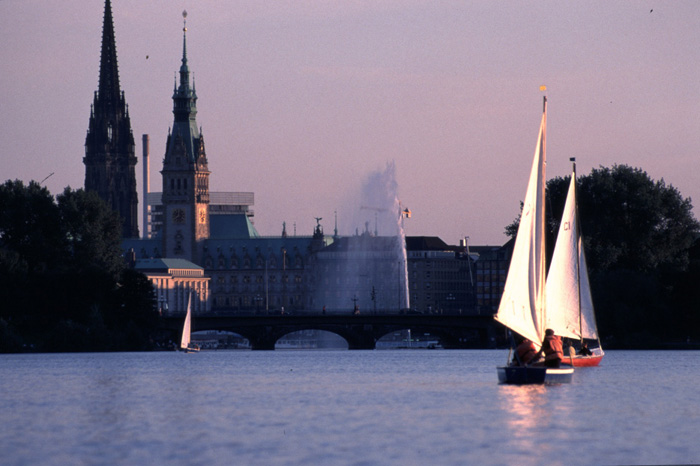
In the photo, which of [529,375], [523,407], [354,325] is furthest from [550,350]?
[354,325]

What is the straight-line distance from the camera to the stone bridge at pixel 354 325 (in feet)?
506

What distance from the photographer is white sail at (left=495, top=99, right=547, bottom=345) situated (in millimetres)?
63309

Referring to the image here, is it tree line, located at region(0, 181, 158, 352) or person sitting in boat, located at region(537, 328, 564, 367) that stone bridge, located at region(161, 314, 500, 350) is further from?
person sitting in boat, located at region(537, 328, 564, 367)

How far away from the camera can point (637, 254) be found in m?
143

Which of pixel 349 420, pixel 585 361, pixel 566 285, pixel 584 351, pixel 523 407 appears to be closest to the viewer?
pixel 349 420

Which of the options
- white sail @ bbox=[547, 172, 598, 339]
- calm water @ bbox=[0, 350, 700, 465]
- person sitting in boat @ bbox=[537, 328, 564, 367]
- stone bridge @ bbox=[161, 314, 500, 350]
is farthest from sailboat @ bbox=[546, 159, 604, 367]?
stone bridge @ bbox=[161, 314, 500, 350]

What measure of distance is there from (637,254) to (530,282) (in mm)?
80622

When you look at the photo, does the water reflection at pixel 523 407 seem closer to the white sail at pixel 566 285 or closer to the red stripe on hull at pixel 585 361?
the white sail at pixel 566 285

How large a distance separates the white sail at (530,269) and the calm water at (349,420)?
2.66 m

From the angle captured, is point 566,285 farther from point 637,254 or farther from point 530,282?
point 637,254

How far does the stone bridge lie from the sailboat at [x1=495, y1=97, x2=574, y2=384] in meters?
86.2

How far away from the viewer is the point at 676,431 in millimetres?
45875

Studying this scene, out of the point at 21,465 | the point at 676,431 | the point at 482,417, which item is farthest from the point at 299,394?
the point at 21,465

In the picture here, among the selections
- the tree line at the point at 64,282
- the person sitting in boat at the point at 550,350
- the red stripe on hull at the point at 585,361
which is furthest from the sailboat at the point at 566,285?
the tree line at the point at 64,282
